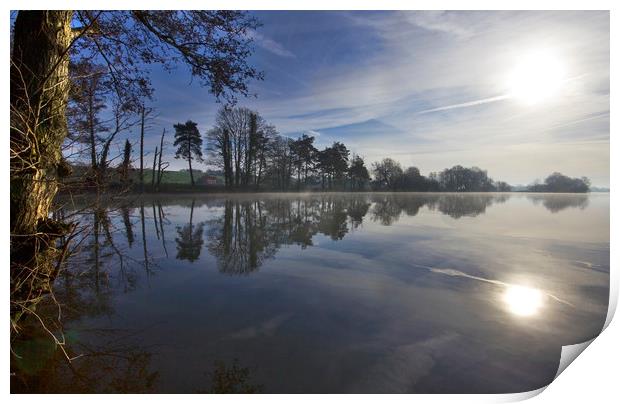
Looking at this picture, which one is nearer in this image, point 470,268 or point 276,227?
point 470,268

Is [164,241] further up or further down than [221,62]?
further down

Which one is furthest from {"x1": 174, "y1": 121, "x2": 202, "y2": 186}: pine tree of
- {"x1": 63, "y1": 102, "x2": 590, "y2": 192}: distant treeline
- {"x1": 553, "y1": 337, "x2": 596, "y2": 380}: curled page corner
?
{"x1": 553, "y1": 337, "x2": 596, "y2": 380}: curled page corner

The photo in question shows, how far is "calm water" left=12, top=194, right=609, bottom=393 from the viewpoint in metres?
2.13

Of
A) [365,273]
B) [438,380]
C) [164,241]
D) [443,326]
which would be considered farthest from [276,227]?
[438,380]

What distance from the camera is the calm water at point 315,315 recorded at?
84.0 inches

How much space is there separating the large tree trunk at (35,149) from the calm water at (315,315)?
318 millimetres

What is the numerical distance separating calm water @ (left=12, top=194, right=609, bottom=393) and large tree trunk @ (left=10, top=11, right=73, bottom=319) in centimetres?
32

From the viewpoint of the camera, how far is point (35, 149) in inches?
101

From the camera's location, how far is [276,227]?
8289 millimetres

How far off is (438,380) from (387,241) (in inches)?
176

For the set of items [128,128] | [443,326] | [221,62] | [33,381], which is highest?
[221,62]
